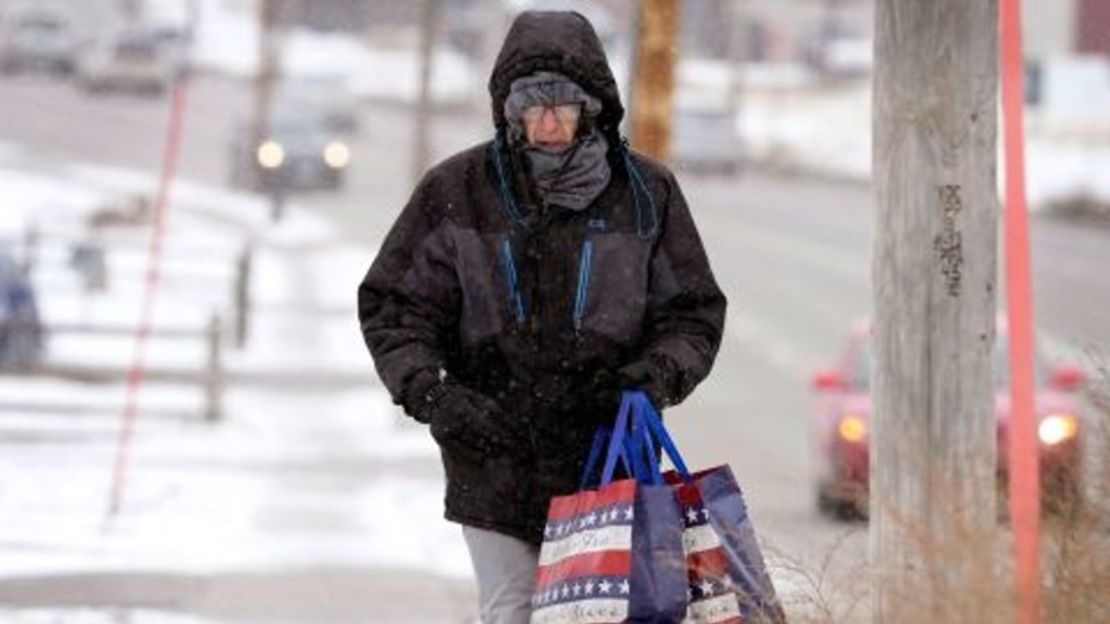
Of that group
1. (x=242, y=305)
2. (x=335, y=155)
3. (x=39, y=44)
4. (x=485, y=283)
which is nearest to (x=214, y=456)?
(x=242, y=305)

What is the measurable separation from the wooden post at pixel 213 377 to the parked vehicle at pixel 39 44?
5995 centimetres

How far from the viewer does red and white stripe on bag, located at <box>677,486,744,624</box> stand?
582 centimetres

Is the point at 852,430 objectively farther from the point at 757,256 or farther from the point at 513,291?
the point at 757,256

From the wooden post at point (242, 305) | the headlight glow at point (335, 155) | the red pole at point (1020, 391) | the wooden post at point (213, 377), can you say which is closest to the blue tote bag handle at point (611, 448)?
the red pole at point (1020, 391)

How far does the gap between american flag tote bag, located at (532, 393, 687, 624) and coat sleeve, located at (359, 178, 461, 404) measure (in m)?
0.51

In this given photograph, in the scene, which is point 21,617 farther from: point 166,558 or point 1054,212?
point 1054,212

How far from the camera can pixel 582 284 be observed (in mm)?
6078

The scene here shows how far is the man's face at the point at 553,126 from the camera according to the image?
6.10 metres

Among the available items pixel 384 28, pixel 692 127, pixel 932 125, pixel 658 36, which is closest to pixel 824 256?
pixel 692 127

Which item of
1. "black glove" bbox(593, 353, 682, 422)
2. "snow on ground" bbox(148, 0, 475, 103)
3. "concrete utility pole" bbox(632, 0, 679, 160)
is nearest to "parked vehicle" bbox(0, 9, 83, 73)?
"snow on ground" bbox(148, 0, 475, 103)

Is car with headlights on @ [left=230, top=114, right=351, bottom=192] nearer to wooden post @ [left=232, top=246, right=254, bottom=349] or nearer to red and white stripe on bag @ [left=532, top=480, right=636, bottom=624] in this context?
wooden post @ [left=232, top=246, right=254, bottom=349]

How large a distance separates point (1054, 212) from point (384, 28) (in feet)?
191

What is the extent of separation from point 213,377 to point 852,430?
5838 mm

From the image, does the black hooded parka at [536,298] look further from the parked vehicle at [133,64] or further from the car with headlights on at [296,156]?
the parked vehicle at [133,64]
